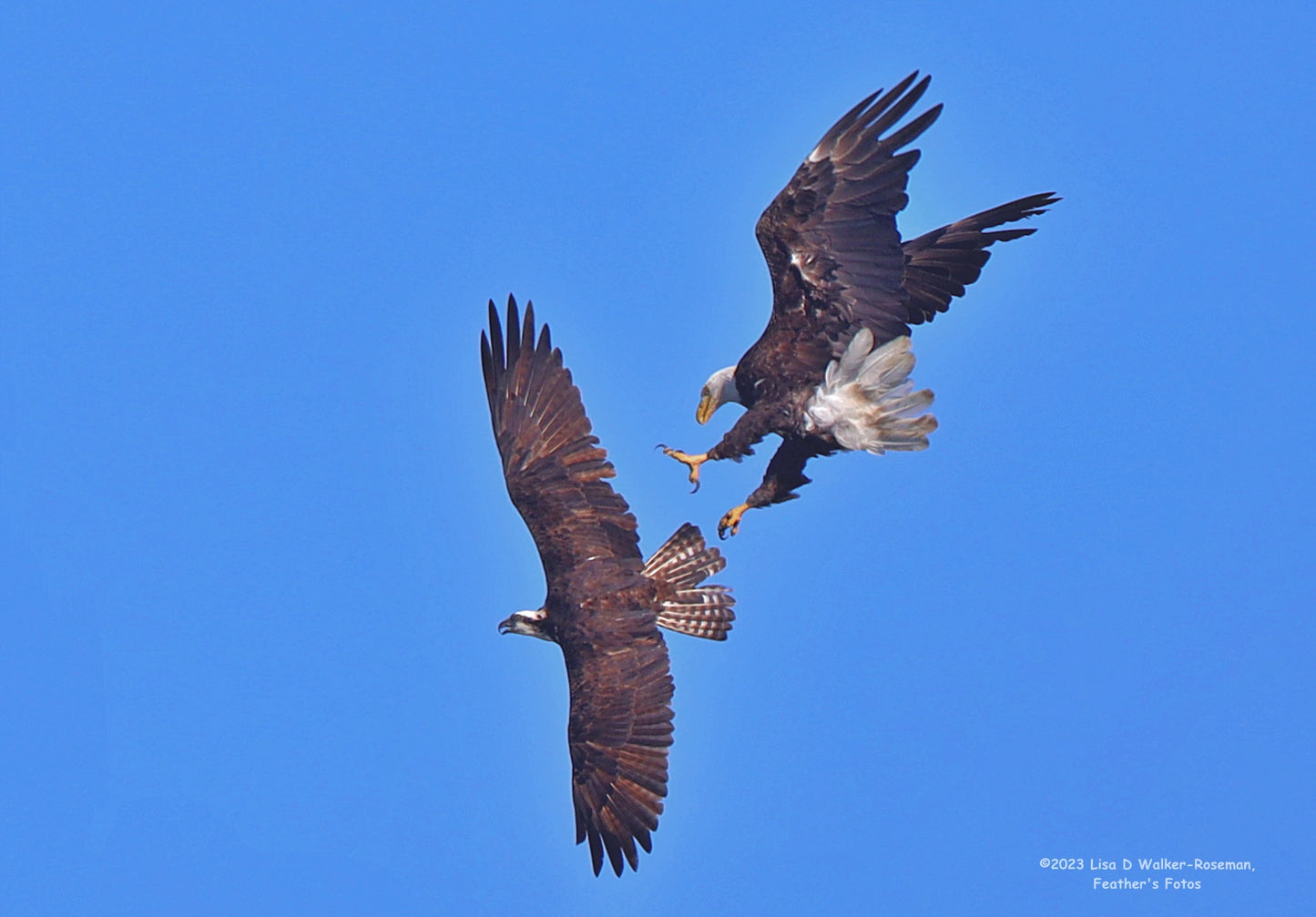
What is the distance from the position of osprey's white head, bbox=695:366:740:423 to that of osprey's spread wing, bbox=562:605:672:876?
1969mm

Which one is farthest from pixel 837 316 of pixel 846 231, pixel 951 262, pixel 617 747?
pixel 617 747

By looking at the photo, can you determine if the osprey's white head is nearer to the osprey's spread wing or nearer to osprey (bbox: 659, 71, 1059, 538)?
osprey (bbox: 659, 71, 1059, 538)

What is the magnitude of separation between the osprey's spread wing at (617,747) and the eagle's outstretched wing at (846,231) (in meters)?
2.89

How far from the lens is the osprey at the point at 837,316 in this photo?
17.9 meters

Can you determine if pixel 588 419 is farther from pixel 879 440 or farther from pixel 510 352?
pixel 879 440

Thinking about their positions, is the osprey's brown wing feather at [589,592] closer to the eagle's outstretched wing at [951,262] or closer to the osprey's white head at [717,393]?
the osprey's white head at [717,393]

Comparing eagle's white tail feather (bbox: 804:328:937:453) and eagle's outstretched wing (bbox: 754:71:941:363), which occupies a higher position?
eagle's outstretched wing (bbox: 754:71:941:363)

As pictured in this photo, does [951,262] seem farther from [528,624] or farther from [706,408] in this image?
[528,624]

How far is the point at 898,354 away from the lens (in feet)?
59.7

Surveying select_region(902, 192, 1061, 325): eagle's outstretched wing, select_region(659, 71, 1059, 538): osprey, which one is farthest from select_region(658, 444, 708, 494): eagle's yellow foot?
select_region(902, 192, 1061, 325): eagle's outstretched wing

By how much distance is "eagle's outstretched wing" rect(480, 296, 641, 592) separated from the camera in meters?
19.7

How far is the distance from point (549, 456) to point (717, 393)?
61.6 inches

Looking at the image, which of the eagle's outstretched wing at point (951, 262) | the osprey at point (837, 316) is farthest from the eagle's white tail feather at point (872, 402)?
the eagle's outstretched wing at point (951, 262)

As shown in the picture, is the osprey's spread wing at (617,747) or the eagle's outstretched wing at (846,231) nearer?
the eagle's outstretched wing at (846,231)
